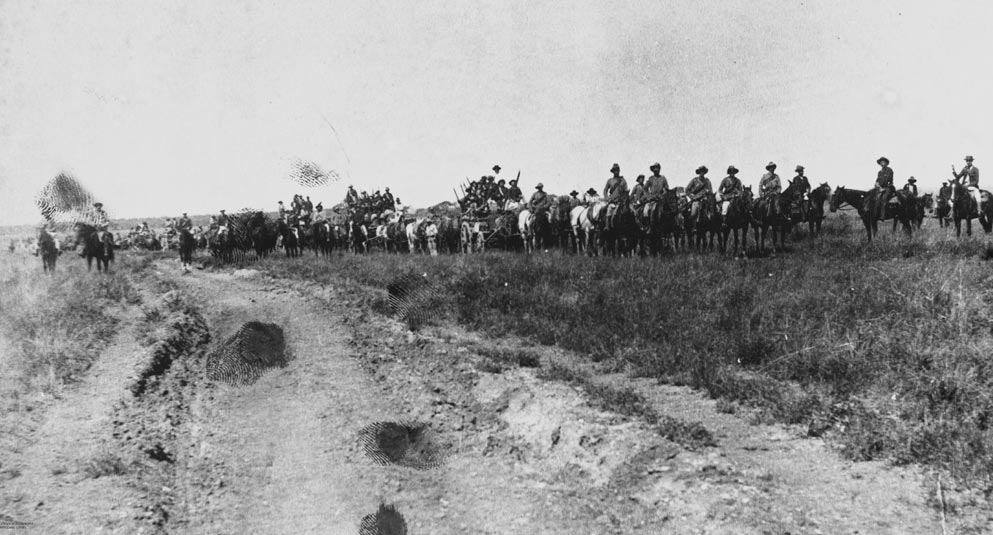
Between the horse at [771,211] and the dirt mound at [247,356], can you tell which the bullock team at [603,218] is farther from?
the dirt mound at [247,356]

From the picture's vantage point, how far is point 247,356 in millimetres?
10594

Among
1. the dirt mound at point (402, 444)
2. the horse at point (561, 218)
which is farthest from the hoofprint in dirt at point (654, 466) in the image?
the horse at point (561, 218)

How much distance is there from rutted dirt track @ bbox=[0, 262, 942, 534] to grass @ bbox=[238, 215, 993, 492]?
49 cm

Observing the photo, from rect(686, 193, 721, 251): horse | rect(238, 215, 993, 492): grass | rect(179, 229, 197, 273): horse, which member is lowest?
rect(238, 215, 993, 492): grass

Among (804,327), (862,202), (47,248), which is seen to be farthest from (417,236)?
(804,327)

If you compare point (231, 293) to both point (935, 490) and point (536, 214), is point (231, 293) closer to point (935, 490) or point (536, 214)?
point (536, 214)

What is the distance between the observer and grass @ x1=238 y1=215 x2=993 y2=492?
5.86 meters

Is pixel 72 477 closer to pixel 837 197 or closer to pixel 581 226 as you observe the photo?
pixel 581 226

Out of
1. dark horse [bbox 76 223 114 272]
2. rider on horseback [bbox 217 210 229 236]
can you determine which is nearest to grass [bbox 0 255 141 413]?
dark horse [bbox 76 223 114 272]

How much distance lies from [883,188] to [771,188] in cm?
392

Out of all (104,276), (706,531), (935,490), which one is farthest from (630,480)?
(104,276)

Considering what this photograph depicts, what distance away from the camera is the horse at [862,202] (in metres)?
18.0

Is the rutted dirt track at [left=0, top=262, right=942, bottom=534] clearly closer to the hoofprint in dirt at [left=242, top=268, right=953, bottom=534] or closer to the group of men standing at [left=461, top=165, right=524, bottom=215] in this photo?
the hoofprint in dirt at [left=242, top=268, right=953, bottom=534]

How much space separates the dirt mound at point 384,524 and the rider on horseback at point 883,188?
17.8 m
